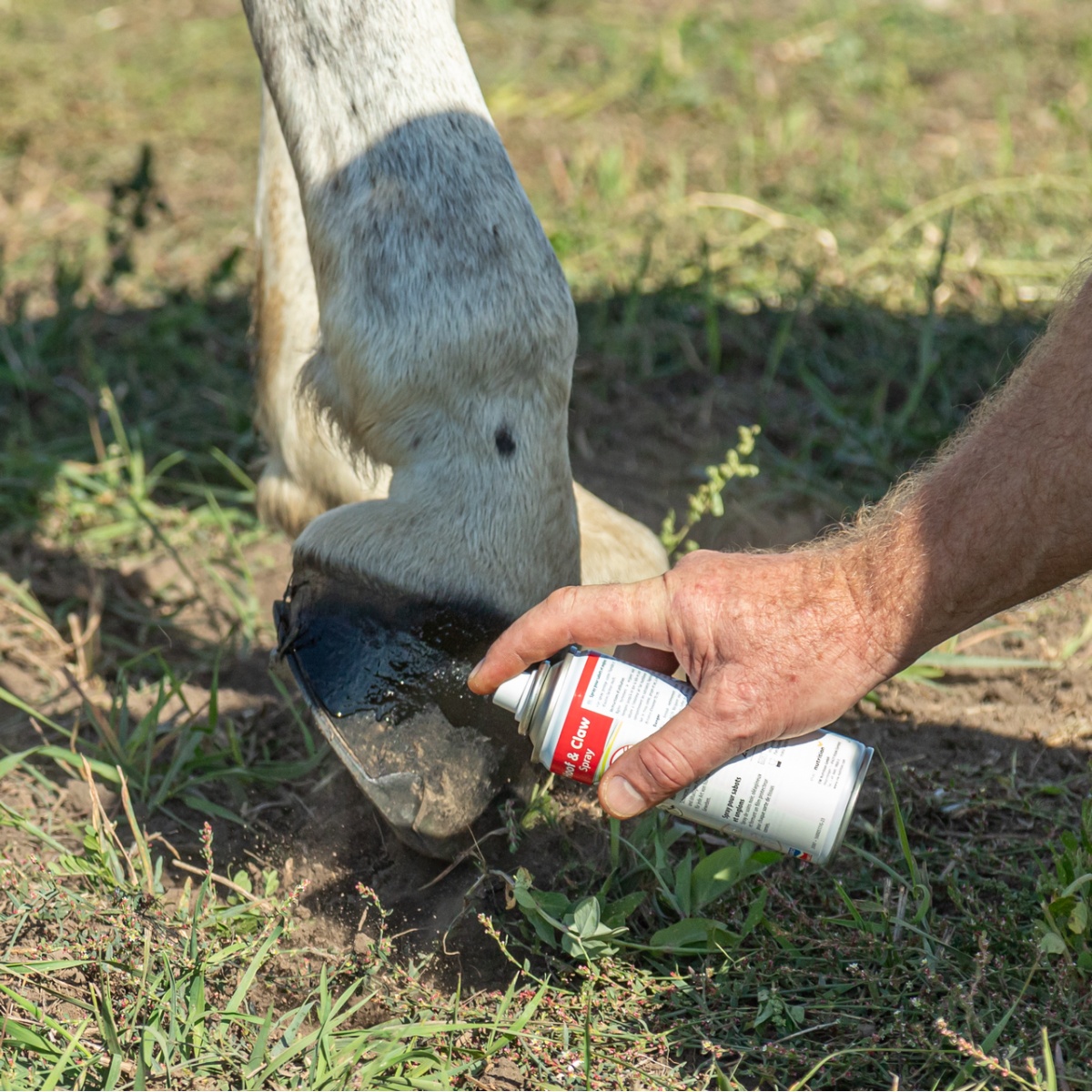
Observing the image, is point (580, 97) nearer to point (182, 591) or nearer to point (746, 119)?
point (746, 119)

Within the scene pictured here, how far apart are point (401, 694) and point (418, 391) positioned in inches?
16.2

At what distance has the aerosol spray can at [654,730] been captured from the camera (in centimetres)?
162

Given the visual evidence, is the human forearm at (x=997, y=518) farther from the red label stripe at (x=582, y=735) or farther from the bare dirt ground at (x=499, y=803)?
the bare dirt ground at (x=499, y=803)

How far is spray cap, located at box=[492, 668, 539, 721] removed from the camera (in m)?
1.64

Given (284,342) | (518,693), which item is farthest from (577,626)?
(284,342)

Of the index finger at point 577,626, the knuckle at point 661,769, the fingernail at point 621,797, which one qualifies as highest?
the index finger at point 577,626

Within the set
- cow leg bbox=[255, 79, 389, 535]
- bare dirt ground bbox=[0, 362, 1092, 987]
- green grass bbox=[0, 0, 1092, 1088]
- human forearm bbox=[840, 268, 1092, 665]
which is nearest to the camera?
human forearm bbox=[840, 268, 1092, 665]

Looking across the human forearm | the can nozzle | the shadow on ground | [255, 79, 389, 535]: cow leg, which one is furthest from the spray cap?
[255, 79, 389, 535]: cow leg

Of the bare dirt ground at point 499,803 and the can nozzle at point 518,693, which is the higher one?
the can nozzle at point 518,693

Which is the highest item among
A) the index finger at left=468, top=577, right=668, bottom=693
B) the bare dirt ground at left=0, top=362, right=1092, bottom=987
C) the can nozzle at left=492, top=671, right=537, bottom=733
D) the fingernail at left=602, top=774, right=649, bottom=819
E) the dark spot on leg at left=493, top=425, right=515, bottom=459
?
the dark spot on leg at left=493, top=425, right=515, bottom=459

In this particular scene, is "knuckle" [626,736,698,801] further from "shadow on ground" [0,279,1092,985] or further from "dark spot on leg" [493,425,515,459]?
"dark spot on leg" [493,425,515,459]

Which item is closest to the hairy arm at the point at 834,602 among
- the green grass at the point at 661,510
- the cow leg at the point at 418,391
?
the cow leg at the point at 418,391

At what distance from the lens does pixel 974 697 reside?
7.87 ft

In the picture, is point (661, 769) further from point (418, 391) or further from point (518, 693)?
point (418, 391)
